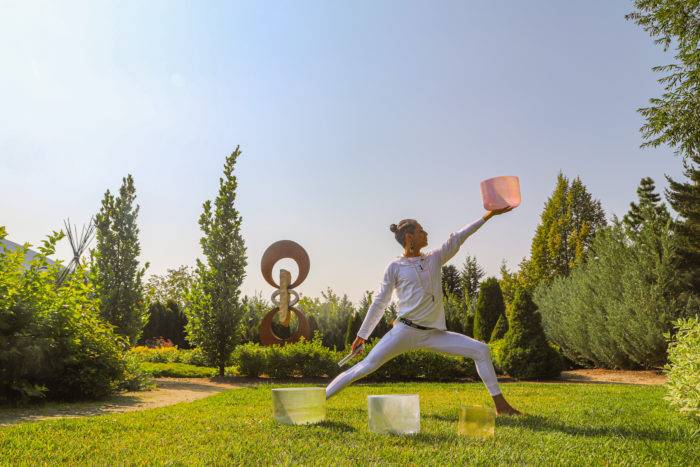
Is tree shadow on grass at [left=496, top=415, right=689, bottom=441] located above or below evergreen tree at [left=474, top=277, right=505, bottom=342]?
below

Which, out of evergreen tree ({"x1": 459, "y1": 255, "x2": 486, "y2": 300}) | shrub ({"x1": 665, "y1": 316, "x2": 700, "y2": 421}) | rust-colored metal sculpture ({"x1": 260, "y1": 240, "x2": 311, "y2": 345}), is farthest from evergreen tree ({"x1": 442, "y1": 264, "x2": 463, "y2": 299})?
shrub ({"x1": 665, "y1": 316, "x2": 700, "y2": 421})

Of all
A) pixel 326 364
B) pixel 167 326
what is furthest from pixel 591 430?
pixel 167 326

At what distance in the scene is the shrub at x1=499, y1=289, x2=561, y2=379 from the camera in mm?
13078

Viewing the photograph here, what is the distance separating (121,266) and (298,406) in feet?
30.0

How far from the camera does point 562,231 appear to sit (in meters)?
39.1

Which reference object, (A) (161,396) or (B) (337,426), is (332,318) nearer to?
(A) (161,396)

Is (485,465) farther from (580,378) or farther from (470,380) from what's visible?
(580,378)

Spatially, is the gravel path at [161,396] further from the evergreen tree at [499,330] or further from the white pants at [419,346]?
the white pants at [419,346]

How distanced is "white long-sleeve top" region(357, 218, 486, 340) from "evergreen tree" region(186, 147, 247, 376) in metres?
8.32

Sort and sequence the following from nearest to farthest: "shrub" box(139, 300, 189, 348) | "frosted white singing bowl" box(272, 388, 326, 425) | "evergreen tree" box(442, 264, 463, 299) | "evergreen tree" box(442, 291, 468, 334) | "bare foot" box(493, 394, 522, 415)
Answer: "frosted white singing bowl" box(272, 388, 326, 425) < "bare foot" box(493, 394, 522, 415) < "evergreen tree" box(442, 291, 468, 334) < "shrub" box(139, 300, 189, 348) < "evergreen tree" box(442, 264, 463, 299)

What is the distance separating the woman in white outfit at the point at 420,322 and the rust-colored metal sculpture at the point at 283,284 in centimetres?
943

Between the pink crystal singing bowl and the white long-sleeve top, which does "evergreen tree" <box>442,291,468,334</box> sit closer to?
the white long-sleeve top

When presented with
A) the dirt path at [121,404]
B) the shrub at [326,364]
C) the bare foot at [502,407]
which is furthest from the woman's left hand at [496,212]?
the shrub at [326,364]

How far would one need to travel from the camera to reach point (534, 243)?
39.5 m
